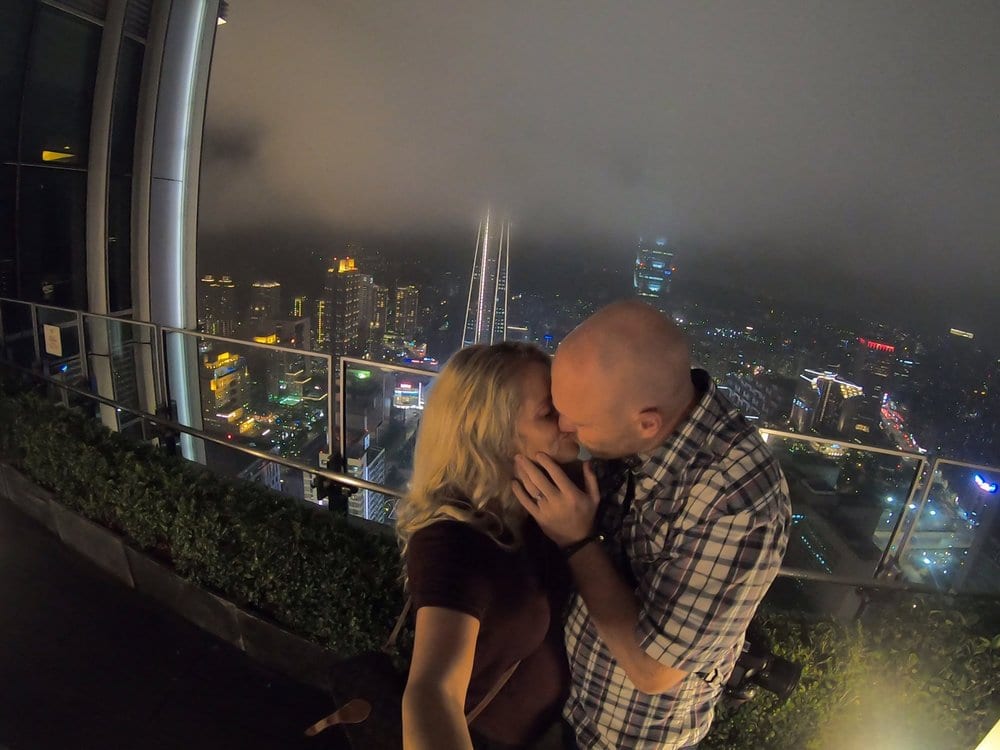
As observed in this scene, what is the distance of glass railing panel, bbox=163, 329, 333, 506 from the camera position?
11.0ft

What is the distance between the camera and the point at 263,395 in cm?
441

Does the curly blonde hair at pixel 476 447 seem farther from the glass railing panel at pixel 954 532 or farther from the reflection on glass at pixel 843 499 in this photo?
the glass railing panel at pixel 954 532

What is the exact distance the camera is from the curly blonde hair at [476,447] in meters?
1.29

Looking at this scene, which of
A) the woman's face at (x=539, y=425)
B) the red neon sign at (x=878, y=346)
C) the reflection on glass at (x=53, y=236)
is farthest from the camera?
the red neon sign at (x=878, y=346)

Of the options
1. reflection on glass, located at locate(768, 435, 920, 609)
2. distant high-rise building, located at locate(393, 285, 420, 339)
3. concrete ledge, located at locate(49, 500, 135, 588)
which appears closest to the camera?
reflection on glass, located at locate(768, 435, 920, 609)

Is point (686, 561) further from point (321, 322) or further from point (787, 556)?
point (321, 322)

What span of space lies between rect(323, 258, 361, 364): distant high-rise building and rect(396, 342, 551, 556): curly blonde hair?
164 inches

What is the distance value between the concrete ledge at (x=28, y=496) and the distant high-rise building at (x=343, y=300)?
2.62 m

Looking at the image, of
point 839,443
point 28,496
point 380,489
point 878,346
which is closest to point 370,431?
point 380,489

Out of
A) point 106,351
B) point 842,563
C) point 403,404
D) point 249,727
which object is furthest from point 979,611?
point 106,351

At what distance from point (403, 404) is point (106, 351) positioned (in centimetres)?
576

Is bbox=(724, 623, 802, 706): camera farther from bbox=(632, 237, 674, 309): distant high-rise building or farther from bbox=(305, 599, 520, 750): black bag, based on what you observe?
bbox=(632, 237, 674, 309): distant high-rise building

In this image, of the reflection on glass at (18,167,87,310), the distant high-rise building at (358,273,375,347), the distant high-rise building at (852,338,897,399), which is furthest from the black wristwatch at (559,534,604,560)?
the reflection on glass at (18,167,87,310)

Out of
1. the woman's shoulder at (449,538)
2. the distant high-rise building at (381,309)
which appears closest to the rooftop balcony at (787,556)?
the woman's shoulder at (449,538)
